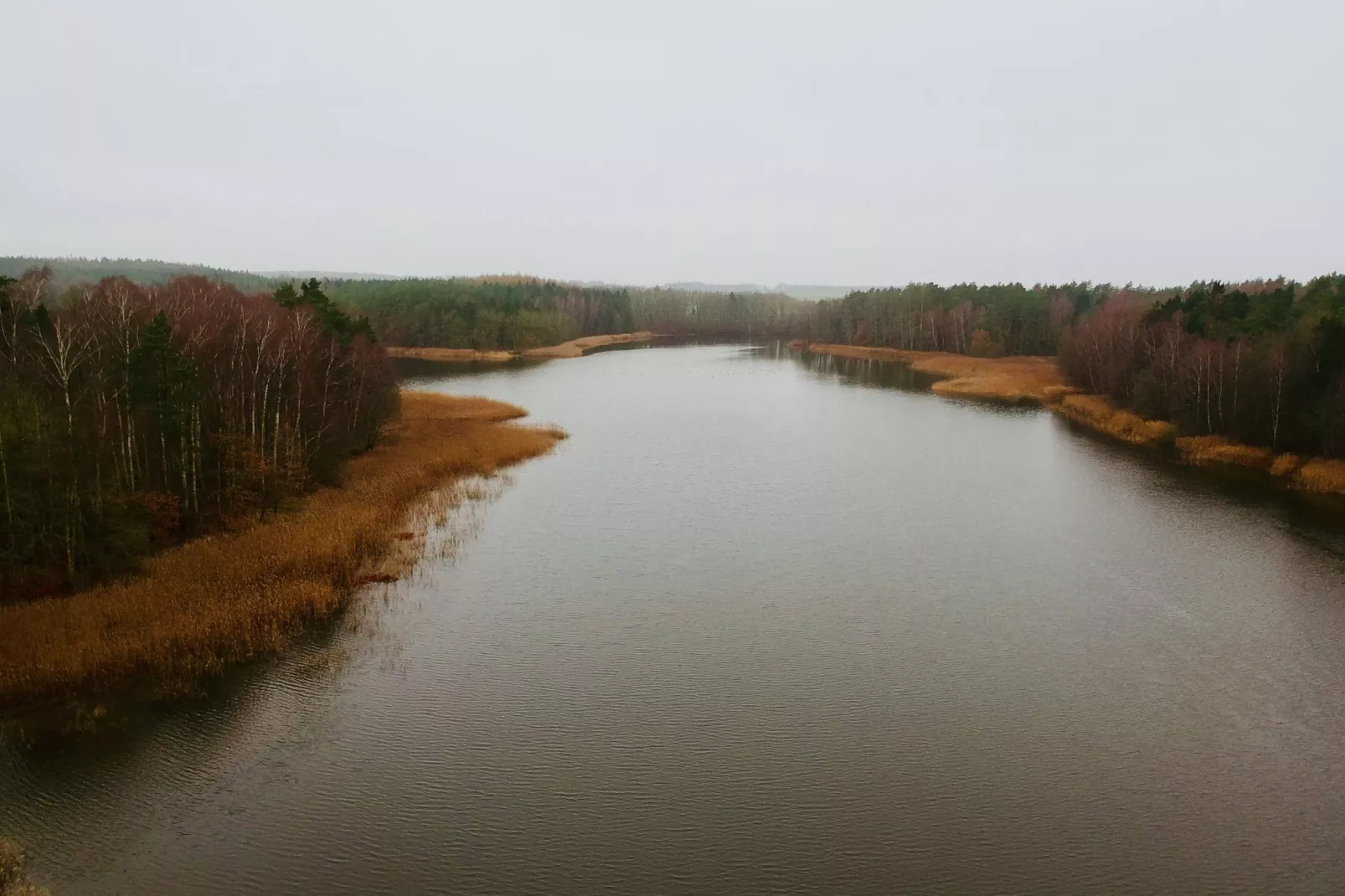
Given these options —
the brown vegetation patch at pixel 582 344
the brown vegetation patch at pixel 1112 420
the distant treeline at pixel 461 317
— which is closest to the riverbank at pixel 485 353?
the brown vegetation patch at pixel 582 344

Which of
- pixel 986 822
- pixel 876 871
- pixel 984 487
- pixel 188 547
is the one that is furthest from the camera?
pixel 984 487

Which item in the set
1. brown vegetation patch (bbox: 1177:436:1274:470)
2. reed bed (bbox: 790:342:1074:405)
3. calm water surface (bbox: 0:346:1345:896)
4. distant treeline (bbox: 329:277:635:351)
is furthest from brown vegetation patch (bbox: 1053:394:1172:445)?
distant treeline (bbox: 329:277:635:351)

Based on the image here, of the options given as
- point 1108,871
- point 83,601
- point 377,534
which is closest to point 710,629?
point 1108,871

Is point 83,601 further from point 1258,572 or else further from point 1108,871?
point 1258,572

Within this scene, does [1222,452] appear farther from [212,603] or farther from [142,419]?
[142,419]

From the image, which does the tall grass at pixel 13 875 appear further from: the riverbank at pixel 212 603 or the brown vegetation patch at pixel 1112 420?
the brown vegetation patch at pixel 1112 420

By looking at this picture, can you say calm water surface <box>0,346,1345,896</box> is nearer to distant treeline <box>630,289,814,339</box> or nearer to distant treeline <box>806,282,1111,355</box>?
distant treeline <box>806,282,1111,355</box>

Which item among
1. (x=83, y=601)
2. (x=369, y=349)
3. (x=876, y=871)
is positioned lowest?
(x=876, y=871)
